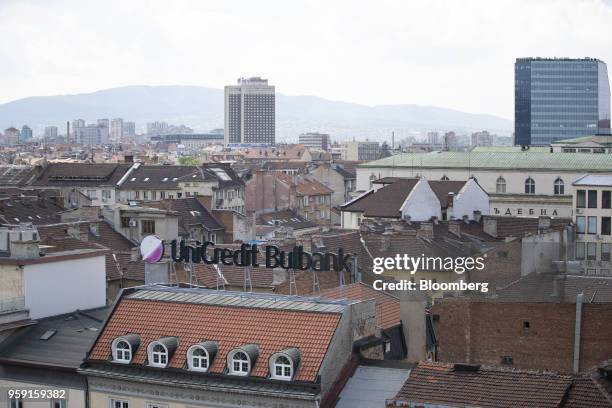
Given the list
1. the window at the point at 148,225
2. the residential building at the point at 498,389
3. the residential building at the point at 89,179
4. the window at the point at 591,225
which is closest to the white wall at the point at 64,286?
the residential building at the point at 498,389

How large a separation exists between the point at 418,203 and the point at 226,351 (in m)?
58.2

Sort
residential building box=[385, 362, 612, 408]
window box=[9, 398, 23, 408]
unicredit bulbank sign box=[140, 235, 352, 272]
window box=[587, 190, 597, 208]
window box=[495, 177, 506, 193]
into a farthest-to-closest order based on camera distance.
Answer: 1. window box=[495, 177, 506, 193]
2. window box=[587, 190, 597, 208]
3. unicredit bulbank sign box=[140, 235, 352, 272]
4. window box=[9, 398, 23, 408]
5. residential building box=[385, 362, 612, 408]

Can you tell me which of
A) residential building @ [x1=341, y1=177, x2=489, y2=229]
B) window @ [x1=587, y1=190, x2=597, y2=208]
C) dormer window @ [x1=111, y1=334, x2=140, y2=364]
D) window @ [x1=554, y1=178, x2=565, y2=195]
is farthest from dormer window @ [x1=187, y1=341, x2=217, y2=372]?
window @ [x1=554, y1=178, x2=565, y2=195]

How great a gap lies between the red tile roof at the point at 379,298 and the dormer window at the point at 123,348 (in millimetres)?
8836

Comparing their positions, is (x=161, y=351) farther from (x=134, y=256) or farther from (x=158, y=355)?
(x=134, y=256)

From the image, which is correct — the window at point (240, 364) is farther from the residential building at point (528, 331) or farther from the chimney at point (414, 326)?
the residential building at point (528, 331)

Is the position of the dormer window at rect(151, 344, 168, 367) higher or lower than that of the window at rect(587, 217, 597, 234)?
higher

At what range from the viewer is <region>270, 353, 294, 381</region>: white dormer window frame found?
3500 centimetres

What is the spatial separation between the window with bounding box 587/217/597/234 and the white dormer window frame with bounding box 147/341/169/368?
211ft

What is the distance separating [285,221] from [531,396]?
289 ft

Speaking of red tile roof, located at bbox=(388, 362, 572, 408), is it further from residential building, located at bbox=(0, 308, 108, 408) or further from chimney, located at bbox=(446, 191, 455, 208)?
chimney, located at bbox=(446, 191, 455, 208)

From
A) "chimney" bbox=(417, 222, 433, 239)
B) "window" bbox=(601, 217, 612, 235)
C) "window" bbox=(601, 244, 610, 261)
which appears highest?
"chimney" bbox=(417, 222, 433, 239)

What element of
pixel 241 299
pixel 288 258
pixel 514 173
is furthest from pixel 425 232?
pixel 514 173

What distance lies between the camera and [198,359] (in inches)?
1442
